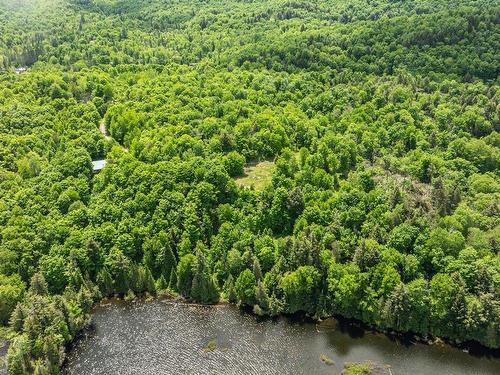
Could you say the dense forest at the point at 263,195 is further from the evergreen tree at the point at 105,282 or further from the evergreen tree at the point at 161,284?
the evergreen tree at the point at 161,284

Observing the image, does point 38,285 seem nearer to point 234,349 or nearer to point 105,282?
point 105,282

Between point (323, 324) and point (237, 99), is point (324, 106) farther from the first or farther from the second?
point (323, 324)

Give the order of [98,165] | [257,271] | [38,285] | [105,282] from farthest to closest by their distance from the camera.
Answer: [98,165] → [105,282] → [257,271] → [38,285]

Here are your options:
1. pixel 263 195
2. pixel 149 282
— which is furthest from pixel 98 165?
pixel 263 195

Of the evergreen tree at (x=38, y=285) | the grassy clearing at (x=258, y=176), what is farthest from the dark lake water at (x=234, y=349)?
the grassy clearing at (x=258, y=176)

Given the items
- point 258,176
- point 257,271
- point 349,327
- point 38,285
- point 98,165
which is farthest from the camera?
point 98,165

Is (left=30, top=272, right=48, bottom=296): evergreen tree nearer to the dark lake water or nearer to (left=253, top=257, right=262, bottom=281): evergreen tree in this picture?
the dark lake water
